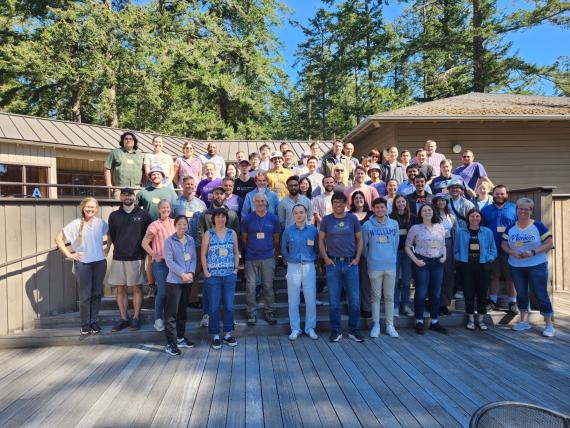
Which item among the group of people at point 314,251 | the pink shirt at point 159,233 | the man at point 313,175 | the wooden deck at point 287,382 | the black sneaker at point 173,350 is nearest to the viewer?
the wooden deck at point 287,382

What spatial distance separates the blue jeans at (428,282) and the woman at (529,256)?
1.06m

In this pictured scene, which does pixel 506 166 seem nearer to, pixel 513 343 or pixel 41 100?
pixel 513 343

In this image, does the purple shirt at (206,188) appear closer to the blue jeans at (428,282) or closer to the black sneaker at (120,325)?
the black sneaker at (120,325)

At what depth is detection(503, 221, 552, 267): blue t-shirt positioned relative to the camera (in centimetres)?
520

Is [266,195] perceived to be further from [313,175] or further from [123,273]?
[123,273]

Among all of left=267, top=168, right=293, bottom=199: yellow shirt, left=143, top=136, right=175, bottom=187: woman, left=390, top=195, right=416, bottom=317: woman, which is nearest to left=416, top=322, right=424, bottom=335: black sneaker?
left=390, top=195, right=416, bottom=317: woman

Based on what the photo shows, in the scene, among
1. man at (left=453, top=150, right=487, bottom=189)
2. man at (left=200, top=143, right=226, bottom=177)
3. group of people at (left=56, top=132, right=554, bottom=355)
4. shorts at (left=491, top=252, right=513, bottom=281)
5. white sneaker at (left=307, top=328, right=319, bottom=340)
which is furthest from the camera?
man at (left=200, top=143, right=226, bottom=177)

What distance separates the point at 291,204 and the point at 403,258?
174cm

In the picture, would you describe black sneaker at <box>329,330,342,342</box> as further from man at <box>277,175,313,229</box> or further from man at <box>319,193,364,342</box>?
man at <box>277,175,313,229</box>

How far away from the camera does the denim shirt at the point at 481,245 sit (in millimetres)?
5293

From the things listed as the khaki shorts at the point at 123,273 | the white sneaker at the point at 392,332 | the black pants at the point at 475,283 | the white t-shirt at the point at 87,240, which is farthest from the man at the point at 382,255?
the white t-shirt at the point at 87,240

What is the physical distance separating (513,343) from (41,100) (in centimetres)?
2405

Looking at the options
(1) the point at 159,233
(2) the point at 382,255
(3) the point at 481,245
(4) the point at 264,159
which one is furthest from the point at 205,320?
(3) the point at 481,245

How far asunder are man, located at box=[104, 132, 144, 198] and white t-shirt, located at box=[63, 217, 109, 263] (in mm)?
1279
